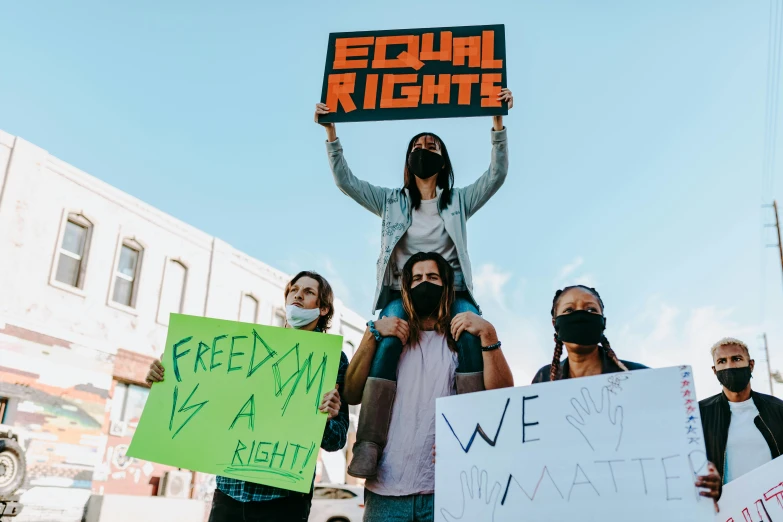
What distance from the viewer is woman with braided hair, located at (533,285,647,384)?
2.96 meters

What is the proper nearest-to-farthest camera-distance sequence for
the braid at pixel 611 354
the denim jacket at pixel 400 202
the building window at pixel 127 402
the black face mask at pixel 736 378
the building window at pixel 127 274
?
the braid at pixel 611 354 < the denim jacket at pixel 400 202 < the black face mask at pixel 736 378 < the building window at pixel 127 402 < the building window at pixel 127 274

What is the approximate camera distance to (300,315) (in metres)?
3.45

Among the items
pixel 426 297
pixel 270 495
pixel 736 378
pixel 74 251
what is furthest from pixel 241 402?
pixel 74 251

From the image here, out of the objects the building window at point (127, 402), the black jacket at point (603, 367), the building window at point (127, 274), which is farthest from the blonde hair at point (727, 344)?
the building window at point (127, 274)

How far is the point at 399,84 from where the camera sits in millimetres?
4070

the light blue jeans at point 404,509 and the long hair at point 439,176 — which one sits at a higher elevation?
the long hair at point 439,176

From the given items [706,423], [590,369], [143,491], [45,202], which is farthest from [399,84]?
[143,491]

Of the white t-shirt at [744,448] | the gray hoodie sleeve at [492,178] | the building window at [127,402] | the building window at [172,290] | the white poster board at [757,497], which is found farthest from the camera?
the building window at [172,290]

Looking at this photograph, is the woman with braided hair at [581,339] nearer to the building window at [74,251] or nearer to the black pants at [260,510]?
the black pants at [260,510]

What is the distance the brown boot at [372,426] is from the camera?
282cm

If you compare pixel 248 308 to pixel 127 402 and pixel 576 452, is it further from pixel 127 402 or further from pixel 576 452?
pixel 576 452

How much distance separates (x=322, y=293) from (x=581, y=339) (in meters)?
1.36

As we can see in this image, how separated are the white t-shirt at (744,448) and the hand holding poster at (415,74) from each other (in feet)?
7.61

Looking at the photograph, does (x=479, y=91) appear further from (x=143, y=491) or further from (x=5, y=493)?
(x=143, y=491)
